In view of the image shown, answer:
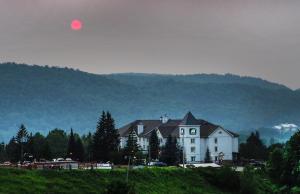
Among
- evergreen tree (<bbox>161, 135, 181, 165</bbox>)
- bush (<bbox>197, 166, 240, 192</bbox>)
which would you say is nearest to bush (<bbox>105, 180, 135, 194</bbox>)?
bush (<bbox>197, 166, 240, 192</bbox>)

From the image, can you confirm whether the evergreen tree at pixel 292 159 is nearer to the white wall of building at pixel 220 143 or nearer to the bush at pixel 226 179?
the bush at pixel 226 179

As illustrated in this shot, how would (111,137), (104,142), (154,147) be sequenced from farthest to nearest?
(154,147) < (111,137) < (104,142)

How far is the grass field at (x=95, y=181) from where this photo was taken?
76438 mm

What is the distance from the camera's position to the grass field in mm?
76438

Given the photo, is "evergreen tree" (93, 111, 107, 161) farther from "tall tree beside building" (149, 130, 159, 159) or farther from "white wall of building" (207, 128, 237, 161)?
"white wall of building" (207, 128, 237, 161)

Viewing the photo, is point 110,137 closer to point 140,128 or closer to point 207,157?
point 207,157

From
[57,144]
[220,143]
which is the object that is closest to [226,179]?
[220,143]

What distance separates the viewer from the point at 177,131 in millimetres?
165500

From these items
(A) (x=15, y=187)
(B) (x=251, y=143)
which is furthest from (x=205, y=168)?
(B) (x=251, y=143)

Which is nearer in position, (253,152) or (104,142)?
(104,142)

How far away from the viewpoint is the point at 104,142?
129375mm

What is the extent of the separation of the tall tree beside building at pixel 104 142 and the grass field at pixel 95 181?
23.9m

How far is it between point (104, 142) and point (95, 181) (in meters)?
43.9

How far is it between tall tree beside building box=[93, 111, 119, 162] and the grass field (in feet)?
78.4
